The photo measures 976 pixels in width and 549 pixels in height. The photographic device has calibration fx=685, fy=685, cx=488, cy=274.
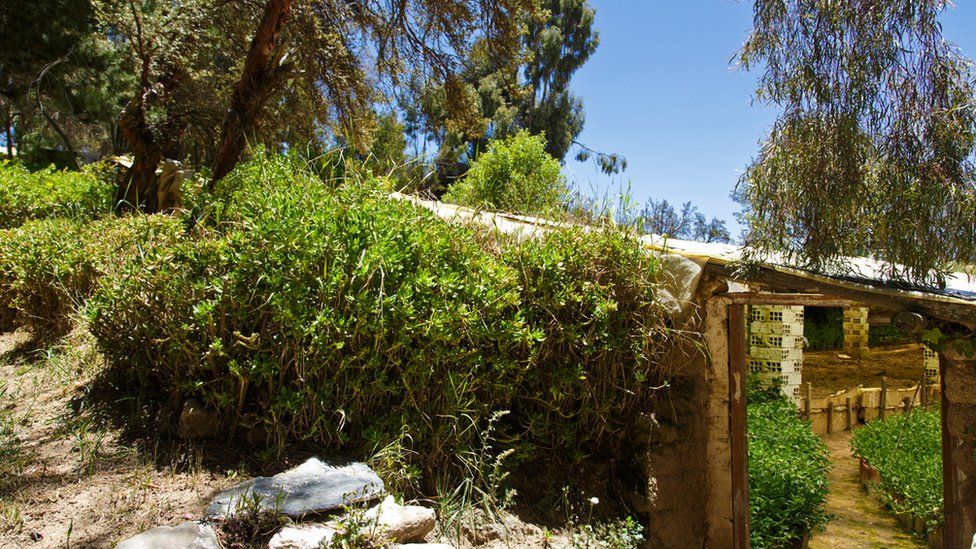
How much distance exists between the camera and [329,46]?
8945mm

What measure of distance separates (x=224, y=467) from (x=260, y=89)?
15.0 feet

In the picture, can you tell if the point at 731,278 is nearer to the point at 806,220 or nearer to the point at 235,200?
the point at 806,220

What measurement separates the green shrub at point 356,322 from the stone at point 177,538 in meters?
0.73

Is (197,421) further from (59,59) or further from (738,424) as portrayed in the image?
(59,59)

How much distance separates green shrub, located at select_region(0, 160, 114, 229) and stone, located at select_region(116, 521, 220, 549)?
17.3 feet

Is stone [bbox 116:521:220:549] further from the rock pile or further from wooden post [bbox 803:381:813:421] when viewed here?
wooden post [bbox 803:381:813:421]

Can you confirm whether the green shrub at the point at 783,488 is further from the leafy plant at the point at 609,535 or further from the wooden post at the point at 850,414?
the wooden post at the point at 850,414

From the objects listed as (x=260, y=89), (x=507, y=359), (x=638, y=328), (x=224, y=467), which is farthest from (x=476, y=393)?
(x=260, y=89)

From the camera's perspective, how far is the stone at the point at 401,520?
3.31 meters

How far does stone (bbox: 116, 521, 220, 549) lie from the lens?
2918mm

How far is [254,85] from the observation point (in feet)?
23.1

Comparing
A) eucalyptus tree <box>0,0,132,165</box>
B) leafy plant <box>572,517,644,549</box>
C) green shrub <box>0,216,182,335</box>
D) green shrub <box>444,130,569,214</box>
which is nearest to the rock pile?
leafy plant <box>572,517,644,549</box>

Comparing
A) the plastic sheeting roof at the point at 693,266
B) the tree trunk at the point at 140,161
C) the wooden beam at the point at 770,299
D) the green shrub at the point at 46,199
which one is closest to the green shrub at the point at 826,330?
the wooden beam at the point at 770,299

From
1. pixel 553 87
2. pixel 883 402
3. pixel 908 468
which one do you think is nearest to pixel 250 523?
pixel 908 468
